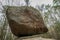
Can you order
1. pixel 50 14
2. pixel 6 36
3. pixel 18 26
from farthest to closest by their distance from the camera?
pixel 50 14 → pixel 6 36 → pixel 18 26

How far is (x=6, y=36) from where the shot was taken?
286cm

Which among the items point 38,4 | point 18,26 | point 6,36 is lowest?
point 6,36

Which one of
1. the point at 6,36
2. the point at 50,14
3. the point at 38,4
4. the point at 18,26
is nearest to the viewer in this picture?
the point at 18,26

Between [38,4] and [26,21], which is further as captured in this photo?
[38,4]

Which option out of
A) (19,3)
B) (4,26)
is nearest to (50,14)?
(19,3)

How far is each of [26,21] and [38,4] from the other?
0.76 m

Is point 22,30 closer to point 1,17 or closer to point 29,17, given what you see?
point 29,17

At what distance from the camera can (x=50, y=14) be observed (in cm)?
306

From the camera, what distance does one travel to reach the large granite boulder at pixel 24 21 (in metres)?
2.58

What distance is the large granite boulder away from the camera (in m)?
2.58

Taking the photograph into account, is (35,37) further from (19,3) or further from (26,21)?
(19,3)

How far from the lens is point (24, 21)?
2.61 metres

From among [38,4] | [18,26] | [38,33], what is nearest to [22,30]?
[18,26]

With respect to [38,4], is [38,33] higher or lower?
lower
